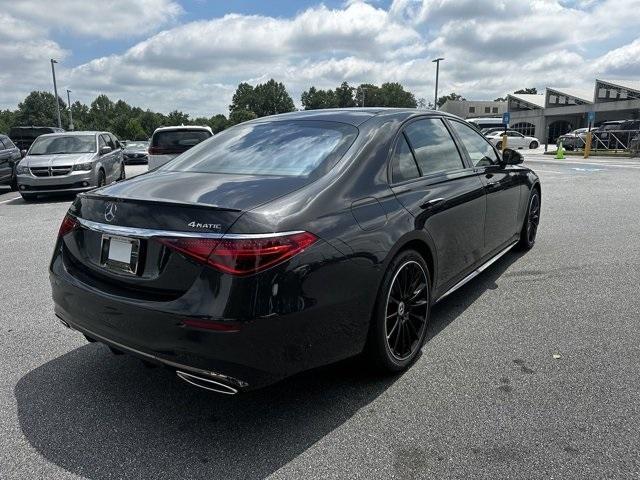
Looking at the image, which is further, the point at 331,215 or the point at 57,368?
the point at 57,368

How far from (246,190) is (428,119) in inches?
75.1

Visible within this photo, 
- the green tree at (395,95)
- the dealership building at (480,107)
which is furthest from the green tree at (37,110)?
the dealership building at (480,107)

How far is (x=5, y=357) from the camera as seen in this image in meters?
3.46

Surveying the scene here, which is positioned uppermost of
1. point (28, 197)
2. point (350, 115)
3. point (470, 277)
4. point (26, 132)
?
point (350, 115)

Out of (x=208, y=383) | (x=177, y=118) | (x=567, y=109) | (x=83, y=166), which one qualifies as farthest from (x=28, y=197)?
(x=177, y=118)

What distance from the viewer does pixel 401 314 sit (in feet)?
10.3

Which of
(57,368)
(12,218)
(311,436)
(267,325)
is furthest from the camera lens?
(12,218)

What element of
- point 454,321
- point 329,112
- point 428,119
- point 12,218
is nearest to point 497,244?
point 454,321

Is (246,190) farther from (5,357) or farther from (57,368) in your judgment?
(5,357)

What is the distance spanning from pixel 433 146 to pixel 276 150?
126 cm

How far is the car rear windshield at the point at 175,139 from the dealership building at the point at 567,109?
158ft

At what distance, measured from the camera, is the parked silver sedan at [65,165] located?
1134 centimetres

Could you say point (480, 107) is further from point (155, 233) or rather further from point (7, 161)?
point (155, 233)

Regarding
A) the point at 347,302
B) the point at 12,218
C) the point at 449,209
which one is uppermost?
the point at 449,209
